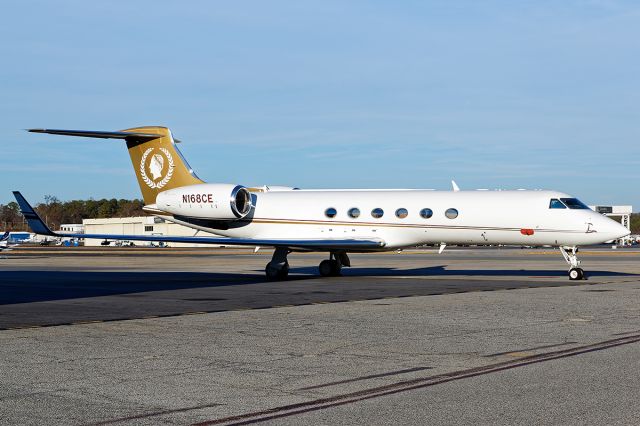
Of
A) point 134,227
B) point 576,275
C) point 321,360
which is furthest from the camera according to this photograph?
point 134,227

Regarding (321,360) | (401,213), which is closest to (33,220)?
(401,213)

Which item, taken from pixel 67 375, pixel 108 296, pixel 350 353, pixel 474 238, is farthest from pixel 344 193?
pixel 67 375

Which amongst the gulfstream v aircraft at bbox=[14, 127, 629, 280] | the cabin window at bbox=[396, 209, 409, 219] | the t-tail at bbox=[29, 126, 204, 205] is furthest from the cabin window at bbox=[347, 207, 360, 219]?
the t-tail at bbox=[29, 126, 204, 205]

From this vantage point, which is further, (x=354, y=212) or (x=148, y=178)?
(x=148, y=178)

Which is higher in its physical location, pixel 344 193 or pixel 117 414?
pixel 344 193

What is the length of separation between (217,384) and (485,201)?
20.3 m

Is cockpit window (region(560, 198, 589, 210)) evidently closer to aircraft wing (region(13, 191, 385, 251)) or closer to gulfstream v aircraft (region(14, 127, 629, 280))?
gulfstream v aircraft (region(14, 127, 629, 280))

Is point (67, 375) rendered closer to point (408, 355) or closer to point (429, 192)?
point (408, 355)

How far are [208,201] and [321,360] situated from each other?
19780mm

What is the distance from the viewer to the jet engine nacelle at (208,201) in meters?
28.9

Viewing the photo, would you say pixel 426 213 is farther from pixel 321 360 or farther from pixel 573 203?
pixel 321 360

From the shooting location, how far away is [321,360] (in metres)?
9.66

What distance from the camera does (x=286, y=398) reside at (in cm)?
748

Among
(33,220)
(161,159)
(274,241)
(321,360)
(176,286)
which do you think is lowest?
(176,286)
